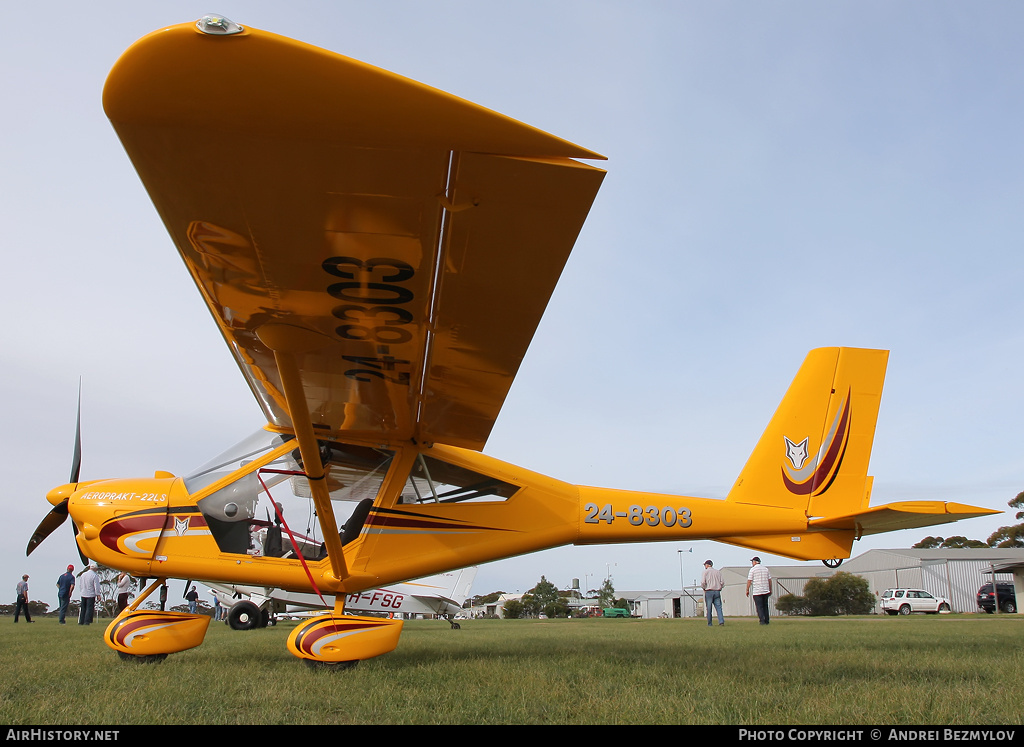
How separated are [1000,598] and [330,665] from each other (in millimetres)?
40018

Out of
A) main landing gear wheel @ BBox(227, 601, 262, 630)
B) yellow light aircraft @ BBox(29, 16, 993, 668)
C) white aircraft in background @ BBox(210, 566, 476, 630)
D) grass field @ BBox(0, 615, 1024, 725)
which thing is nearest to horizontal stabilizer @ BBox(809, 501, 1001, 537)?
yellow light aircraft @ BBox(29, 16, 993, 668)

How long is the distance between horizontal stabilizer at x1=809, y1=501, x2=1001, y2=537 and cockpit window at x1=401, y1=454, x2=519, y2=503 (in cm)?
307

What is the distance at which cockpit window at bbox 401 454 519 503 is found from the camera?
19.4 feet

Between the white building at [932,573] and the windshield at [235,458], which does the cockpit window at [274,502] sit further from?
the white building at [932,573]

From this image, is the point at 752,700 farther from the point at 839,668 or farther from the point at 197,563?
the point at 197,563

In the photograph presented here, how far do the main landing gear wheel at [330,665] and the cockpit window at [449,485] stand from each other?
5.07ft

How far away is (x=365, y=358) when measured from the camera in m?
→ 4.66

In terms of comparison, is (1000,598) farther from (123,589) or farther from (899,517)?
(123,589)

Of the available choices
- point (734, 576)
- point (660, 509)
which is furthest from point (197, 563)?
point (734, 576)

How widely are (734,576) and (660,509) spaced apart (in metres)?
63.5

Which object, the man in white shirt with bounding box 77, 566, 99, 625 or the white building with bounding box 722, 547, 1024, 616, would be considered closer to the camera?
the man in white shirt with bounding box 77, 566, 99, 625

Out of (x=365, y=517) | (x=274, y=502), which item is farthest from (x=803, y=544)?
(x=274, y=502)

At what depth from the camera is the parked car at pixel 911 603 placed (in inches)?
1217

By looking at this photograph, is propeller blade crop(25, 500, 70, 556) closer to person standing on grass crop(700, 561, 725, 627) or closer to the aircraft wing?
the aircraft wing
